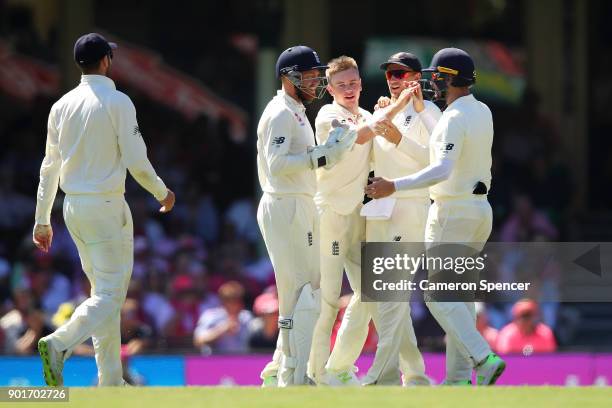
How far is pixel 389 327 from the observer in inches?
409

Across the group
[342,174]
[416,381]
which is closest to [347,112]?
[342,174]

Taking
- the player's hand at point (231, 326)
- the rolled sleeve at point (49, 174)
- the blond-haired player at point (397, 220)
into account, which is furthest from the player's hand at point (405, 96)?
the player's hand at point (231, 326)

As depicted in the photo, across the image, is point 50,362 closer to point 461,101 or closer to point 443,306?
point 443,306

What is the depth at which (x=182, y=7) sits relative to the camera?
66.3 ft

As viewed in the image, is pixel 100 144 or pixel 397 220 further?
pixel 397 220

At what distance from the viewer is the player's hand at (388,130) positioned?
1030 cm

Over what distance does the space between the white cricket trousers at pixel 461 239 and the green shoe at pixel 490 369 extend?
5 centimetres

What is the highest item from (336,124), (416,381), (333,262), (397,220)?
(336,124)

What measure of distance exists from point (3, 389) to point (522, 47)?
1202cm

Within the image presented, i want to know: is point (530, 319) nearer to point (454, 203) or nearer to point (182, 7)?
point (454, 203)

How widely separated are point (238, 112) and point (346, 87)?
9.93m

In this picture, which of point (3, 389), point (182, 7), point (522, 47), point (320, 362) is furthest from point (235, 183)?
point (3, 389)

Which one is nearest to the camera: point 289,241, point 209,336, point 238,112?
point 289,241

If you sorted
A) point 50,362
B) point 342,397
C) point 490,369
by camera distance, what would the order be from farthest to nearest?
point 490,369 → point 50,362 → point 342,397
